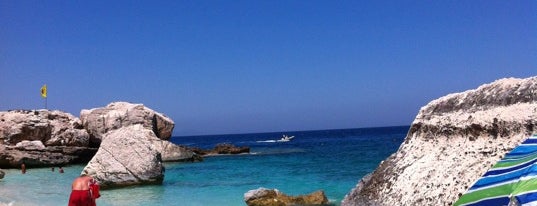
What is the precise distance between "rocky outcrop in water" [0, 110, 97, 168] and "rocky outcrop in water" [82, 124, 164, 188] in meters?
16.1

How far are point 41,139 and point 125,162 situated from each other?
66.1 feet

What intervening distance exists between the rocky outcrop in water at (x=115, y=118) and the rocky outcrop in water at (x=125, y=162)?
20254mm

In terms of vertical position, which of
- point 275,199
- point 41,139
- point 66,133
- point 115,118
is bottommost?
point 275,199

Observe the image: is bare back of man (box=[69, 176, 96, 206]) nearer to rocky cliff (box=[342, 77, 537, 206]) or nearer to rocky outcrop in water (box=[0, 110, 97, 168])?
rocky cliff (box=[342, 77, 537, 206])

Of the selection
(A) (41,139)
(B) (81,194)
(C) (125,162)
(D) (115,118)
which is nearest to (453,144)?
(B) (81,194)

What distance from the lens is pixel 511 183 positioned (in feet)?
12.7

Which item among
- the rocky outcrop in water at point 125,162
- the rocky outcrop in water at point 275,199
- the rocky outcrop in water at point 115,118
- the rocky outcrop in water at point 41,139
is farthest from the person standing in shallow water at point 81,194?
the rocky outcrop in water at point 115,118

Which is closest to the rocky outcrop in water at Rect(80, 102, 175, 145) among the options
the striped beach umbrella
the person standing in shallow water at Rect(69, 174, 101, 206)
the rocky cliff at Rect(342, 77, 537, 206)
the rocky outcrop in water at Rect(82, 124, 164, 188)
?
the rocky outcrop in water at Rect(82, 124, 164, 188)

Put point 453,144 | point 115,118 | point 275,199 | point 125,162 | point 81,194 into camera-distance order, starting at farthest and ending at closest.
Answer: point 115,118 < point 125,162 < point 275,199 < point 453,144 < point 81,194

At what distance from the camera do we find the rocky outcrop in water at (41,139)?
122ft

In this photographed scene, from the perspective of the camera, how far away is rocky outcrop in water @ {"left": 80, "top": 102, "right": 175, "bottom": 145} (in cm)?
4403

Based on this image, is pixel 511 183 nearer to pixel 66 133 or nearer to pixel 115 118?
pixel 66 133

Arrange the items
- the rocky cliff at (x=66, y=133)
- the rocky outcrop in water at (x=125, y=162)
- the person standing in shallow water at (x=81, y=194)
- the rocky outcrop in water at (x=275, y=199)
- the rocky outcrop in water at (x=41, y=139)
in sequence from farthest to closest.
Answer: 1. the rocky cliff at (x=66, y=133)
2. the rocky outcrop in water at (x=41, y=139)
3. the rocky outcrop in water at (x=125, y=162)
4. the rocky outcrop in water at (x=275, y=199)
5. the person standing in shallow water at (x=81, y=194)

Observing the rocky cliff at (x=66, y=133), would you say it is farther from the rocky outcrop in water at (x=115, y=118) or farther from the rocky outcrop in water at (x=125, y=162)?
the rocky outcrop in water at (x=125, y=162)
